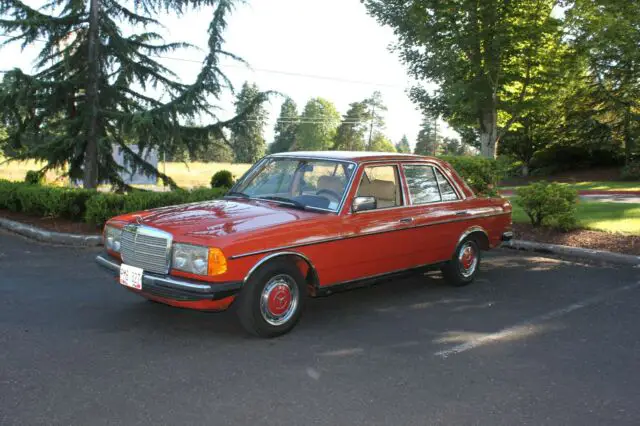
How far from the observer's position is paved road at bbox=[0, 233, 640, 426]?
11.7ft

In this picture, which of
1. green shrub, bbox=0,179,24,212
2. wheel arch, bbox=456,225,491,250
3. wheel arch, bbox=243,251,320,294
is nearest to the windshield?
wheel arch, bbox=243,251,320,294

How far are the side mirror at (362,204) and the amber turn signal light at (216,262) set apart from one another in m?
1.54

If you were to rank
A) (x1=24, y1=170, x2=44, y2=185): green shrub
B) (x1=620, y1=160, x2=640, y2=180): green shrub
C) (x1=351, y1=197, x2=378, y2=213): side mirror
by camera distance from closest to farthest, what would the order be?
(x1=351, y1=197, x2=378, y2=213): side mirror → (x1=24, y1=170, x2=44, y2=185): green shrub → (x1=620, y1=160, x2=640, y2=180): green shrub

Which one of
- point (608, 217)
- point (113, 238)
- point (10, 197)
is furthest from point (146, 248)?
point (608, 217)

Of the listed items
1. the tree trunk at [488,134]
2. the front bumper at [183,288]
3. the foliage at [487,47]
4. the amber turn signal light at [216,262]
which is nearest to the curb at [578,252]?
the front bumper at [183,288]

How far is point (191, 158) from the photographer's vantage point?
1398cm

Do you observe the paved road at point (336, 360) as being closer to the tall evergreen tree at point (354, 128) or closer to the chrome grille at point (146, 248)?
the chrome grille at point (146, 248)

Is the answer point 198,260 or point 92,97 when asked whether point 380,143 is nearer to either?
point 92,97

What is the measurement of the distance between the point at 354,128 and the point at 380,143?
6.27 m

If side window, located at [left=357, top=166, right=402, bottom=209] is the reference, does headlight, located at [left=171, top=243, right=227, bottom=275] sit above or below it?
below

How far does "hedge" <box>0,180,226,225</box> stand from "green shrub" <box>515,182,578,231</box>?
6.12m

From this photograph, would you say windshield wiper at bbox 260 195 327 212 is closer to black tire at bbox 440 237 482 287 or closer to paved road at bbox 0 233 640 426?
paved road at bbox 0 233 640 426

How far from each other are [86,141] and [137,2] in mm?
3793

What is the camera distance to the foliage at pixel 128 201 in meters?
10.2
